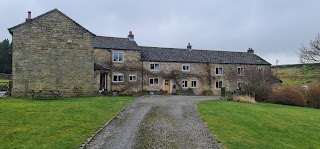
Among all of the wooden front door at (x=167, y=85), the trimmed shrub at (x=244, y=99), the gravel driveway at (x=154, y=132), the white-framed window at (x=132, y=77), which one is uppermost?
the white-framed window at (x=132, y=77)

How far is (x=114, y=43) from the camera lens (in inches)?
1806

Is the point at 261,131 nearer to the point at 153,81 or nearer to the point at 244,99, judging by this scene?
the point at 244,99

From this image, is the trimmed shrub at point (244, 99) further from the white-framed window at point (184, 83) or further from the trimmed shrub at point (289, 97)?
the white-framed window at point (184, 83)

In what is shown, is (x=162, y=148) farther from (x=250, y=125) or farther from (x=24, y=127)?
(x=250, y=125)

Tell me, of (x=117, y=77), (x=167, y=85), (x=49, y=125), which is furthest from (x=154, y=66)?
(x=49, y=125)

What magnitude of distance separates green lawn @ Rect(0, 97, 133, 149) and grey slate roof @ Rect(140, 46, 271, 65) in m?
26.7

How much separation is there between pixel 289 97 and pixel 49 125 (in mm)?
30660

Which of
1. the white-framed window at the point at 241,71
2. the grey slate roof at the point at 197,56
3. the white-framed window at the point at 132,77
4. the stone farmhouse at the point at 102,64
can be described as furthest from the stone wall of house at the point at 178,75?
the white-framed window at the point at 241,71

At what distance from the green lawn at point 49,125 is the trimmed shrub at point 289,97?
23.4m

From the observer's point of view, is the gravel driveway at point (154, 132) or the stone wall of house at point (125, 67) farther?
the stone wall of house at point (125, 67)

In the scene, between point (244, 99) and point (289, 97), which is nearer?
point (244, 99)

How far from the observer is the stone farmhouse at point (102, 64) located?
32594 millimetres

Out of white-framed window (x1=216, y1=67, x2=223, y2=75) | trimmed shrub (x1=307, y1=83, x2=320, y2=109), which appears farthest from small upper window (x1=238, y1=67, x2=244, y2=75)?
trimmed shrub (x1=307, y1=83, x2=320, y2=109)

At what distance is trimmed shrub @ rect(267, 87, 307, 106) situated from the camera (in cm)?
3800
